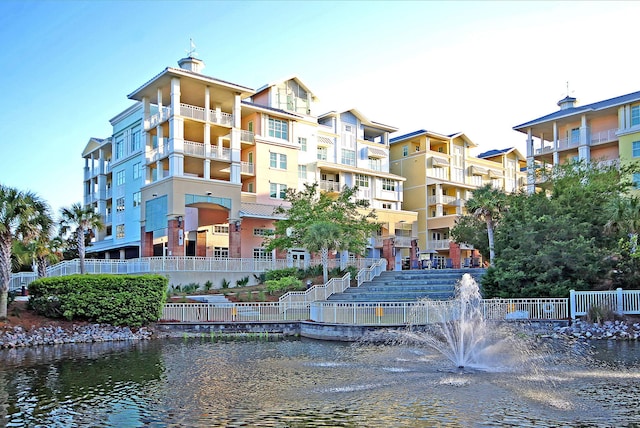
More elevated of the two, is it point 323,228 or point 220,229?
point 220,229

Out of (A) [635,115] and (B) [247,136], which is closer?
(A) [635,115]

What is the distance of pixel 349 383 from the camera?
1505 cm

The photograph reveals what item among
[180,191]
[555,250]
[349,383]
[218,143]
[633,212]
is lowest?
[349,383]

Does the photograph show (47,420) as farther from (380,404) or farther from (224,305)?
(224,305)

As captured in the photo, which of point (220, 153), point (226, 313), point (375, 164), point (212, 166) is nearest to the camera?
point (226, 313)

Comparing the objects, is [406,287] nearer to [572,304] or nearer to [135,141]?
[572,304]

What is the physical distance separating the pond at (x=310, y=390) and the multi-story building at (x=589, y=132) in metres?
31.6

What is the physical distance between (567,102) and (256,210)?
33.2m

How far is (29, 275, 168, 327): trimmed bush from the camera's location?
1063 inches

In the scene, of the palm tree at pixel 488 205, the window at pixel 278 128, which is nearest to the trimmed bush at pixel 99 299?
the palm tree at pixel 488 205

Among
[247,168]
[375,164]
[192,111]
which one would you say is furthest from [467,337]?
[375,164]

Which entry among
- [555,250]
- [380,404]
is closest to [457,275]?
[555,250]

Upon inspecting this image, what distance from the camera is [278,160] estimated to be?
52.0m

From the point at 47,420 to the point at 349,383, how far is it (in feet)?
23.3
